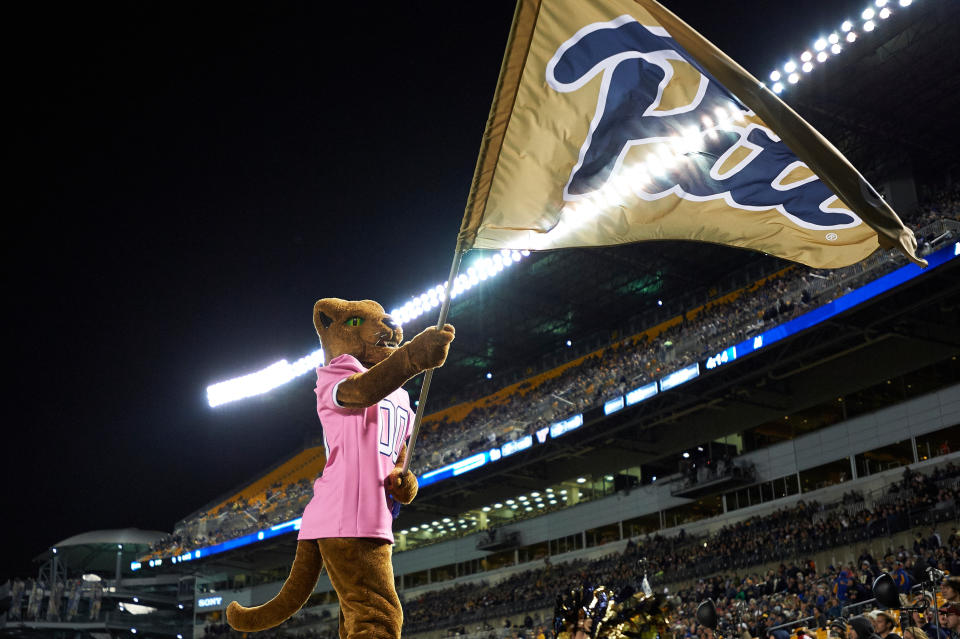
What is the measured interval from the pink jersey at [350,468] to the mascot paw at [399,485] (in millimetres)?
31

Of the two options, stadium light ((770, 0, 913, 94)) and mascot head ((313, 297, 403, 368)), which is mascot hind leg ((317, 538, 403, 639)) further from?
stadium light ((770, 0, 913, 94))

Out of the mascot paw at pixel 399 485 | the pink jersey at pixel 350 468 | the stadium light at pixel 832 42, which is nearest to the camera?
the pink jersey at pixel 350 468

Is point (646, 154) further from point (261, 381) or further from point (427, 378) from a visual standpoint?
point (261, 381)

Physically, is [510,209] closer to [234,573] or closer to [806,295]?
[806,295]

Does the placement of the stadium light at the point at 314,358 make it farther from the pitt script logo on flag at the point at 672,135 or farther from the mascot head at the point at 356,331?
the mascot head at the point at 356,331

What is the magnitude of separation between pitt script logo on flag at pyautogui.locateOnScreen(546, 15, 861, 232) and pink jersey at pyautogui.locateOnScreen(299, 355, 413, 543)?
143 cm

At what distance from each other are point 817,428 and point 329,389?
20978 millimetres

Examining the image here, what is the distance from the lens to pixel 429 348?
3.72 metres

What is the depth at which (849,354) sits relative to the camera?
21891 mm

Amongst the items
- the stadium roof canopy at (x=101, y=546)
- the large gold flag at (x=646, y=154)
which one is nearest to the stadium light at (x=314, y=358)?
the stadium roof canopy at (x=101, y=546)

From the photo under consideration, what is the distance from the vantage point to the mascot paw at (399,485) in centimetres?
400

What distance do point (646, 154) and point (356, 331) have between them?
5.60ft

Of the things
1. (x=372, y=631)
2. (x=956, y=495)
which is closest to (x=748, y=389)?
(x=956, y=495)

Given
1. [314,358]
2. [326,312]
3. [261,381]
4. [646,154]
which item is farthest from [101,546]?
[646,154]
